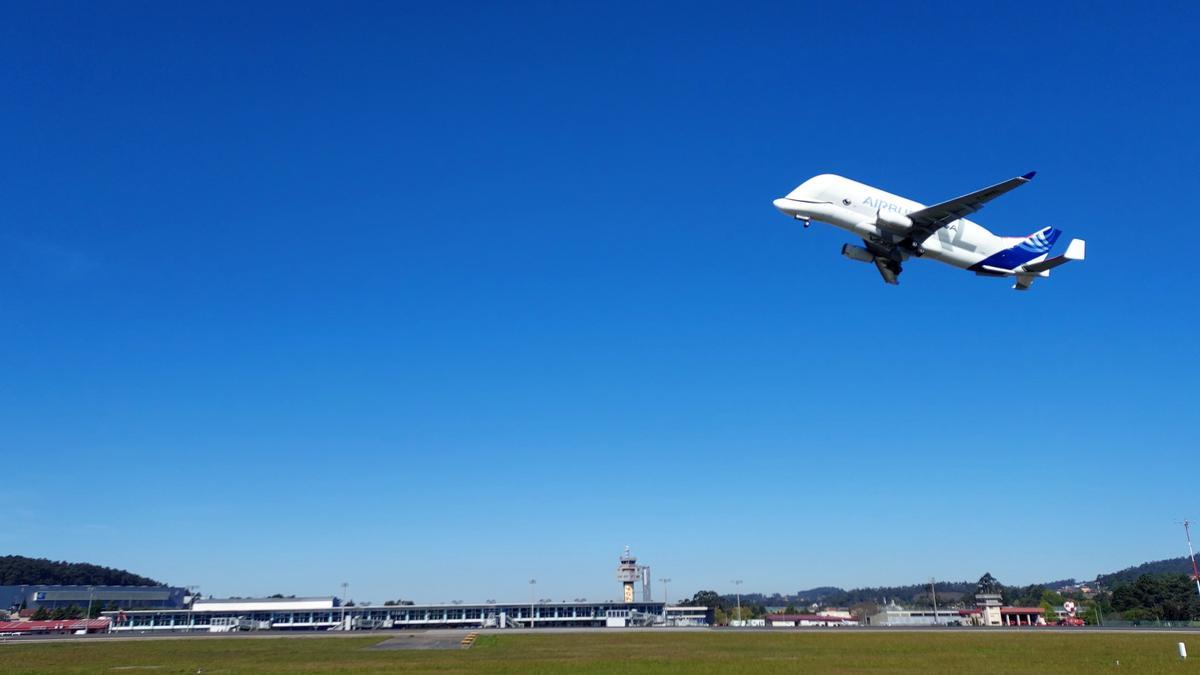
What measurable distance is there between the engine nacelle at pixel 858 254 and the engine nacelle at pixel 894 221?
2.00 meters

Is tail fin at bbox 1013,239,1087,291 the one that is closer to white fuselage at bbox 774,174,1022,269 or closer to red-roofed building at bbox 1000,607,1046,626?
white fuselage at bbox 774,174,1022,269

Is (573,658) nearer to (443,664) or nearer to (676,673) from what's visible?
(443,664)

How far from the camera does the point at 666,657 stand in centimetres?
5394

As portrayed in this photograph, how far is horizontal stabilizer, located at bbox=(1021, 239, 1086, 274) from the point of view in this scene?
3272 cm

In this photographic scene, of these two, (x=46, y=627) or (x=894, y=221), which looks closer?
(x=894, y=221)

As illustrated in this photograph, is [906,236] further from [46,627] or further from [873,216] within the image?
[46,627]

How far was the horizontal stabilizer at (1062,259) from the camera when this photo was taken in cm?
3272

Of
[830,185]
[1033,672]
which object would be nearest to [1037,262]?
[830,185]

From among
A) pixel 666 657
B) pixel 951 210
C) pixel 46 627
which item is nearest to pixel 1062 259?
pixel 951 210

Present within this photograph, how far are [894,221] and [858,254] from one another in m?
2.78

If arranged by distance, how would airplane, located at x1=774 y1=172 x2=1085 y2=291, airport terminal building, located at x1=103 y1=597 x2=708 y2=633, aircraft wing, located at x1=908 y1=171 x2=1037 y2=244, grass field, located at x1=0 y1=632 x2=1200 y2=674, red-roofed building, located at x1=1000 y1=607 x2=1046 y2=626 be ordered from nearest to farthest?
aircraft wing, located at x1=908 y1=171 x2=1037 y2=244, airplane, located at x1=774 y1=172 x2=1085 y2=291, grass field, located at x1=0 y1=632 x2=1200 y2=674, red-roofed building, located at x1=1000 y1=607 x2=1046 y2=626, airport terminal building, located at x1=103 y1=597 x2=708 y2=633

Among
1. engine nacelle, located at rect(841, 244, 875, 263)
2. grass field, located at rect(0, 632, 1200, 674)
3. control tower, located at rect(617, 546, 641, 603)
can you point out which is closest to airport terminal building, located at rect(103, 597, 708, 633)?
control tower, located at rect(617, 546, 641, 603)

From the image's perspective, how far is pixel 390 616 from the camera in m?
157

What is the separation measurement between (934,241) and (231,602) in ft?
576
